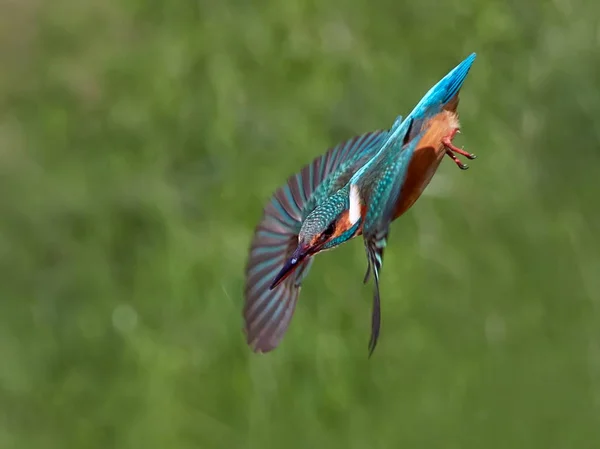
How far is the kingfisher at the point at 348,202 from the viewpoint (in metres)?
0.24

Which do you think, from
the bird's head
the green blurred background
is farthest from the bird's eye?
the green blurred background

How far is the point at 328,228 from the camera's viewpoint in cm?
27

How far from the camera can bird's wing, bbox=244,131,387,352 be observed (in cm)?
29

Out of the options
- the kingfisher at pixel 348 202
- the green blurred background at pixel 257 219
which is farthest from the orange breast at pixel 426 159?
the green blurred background at pixel 257 219

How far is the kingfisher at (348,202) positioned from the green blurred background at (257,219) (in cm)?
75

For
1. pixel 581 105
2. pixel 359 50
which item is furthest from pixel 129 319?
pixel 581 105

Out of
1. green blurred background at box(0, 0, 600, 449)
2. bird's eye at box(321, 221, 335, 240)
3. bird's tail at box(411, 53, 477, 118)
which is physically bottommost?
bird's eye at box(321, 221, 335, 240)

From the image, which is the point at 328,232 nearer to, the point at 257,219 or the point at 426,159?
the point at 426,159

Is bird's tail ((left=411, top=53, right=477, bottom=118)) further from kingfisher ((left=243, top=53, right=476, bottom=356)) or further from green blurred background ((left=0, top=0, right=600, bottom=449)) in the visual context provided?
green blurred background ((left=0, top=0, right=600, bottom=449))

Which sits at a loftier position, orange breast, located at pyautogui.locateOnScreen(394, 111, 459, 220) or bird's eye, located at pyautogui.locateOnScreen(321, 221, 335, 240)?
bird's eye, located at pyautogui.locateOnScreen(321, 221, 335, 240)

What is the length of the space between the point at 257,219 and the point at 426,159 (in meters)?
0.90

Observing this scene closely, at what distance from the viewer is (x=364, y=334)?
1.10 m

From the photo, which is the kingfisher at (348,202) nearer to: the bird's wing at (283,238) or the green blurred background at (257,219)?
the bird's wing at (283,238)

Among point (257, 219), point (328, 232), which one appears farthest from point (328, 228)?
point (257, 219)
